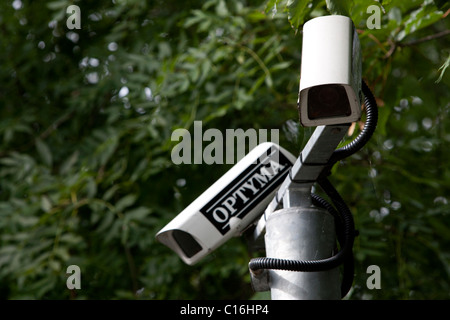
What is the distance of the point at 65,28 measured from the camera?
8.34 feet

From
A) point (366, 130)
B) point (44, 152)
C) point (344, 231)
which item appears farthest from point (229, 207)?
point (44, 152)

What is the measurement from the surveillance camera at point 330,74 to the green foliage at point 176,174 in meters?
0.96

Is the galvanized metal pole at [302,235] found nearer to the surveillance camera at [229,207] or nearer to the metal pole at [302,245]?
the metal pole at [302,245]

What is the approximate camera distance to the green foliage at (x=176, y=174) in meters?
2.00

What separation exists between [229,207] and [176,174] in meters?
1.01

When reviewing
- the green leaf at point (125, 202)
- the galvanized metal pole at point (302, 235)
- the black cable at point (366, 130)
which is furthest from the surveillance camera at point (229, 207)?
the green leaf at point (125, 202)

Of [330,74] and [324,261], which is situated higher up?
[330,74]

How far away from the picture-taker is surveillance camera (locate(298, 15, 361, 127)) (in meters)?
0.78

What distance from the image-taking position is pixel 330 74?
2.56ft

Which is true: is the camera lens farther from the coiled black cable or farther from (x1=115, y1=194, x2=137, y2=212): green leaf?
(x1=115, y1=194, x2=137, y2=212): green leaf

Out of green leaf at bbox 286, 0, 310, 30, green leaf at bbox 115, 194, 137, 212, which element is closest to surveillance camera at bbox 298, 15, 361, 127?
green leaf at bbox 286, 0, 310, 30

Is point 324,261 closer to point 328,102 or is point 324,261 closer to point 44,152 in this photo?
point 328,102

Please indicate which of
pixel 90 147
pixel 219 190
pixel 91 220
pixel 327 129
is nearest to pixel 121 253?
pixel 91 220

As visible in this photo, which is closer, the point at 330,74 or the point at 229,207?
the point at 330,74
